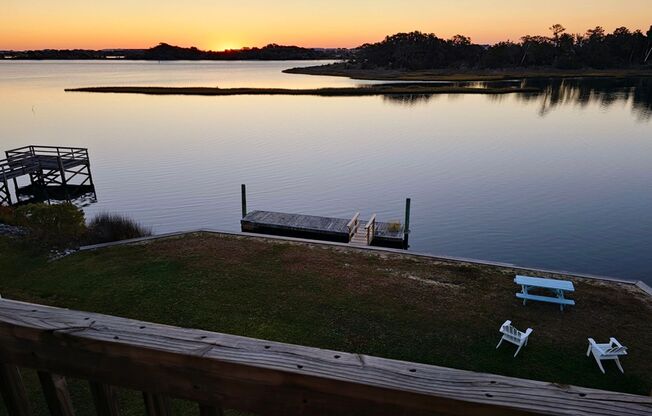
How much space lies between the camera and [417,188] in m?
31.5

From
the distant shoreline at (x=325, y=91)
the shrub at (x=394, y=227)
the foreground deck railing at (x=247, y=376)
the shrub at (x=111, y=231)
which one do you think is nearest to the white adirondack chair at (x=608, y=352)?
the foreground deck railing at (x=247, y=376)

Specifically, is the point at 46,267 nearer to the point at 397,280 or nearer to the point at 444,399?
the point at 397,280

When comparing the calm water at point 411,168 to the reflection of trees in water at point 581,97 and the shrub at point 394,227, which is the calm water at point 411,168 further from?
the reflection of trees in water at point 581,97

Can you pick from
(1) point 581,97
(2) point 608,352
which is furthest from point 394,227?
(1) point 581,97

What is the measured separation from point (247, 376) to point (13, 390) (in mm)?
1095

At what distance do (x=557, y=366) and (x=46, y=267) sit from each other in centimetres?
1441

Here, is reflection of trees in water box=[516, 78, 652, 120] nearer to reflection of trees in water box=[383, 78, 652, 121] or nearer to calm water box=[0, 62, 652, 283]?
reflection of trees in water box=[383, 78, 652, 121]

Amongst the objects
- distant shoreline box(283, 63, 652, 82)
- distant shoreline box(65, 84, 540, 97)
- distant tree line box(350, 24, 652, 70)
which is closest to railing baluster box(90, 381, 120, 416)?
distant shoreline box(65, 84, 540, 97)

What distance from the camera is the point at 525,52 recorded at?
16888cm

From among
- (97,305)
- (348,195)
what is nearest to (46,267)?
(97,305)

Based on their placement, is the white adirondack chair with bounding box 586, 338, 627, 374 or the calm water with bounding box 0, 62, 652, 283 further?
the calm water with bounding box 0, 62, 652, 283

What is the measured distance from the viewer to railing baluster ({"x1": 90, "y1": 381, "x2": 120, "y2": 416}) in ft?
5.11

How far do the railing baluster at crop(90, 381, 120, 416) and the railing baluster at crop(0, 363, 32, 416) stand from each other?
15.5 inches

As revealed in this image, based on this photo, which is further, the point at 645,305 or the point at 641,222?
the point at 641,222
